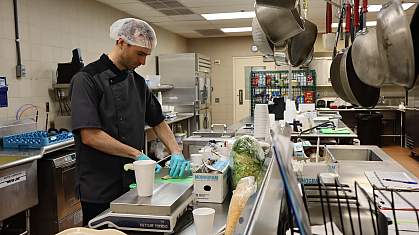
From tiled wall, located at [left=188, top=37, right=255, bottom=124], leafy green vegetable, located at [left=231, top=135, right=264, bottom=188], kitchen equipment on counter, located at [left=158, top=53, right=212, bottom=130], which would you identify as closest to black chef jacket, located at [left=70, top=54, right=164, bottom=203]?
leafy green vegetable, located at [left=231, top=135, right=264, bottom=188]

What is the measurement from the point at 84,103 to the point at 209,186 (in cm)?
82

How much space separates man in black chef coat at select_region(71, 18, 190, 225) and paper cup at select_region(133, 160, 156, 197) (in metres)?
0.35

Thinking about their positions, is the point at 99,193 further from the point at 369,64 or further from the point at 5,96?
the point at 5,96

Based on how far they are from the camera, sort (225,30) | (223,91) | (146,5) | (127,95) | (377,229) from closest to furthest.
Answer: (377,229) → (127,95) → (146,5) → (225,30) → (223,91)

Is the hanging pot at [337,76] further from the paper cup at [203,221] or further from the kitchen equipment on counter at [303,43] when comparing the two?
the paper cup at [203,221]

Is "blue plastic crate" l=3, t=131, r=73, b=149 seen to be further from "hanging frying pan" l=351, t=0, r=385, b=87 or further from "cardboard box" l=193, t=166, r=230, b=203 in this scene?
"hanging frying pan" l=351, t=0, r=385, b=87

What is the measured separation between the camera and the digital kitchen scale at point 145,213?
123 centimetres

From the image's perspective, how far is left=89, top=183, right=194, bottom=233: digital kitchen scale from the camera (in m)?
1.23

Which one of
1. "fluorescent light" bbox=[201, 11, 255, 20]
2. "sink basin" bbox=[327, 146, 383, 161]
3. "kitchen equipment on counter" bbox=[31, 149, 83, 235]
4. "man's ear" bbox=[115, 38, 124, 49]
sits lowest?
"kitchen equipment on counter" bbox=[31, 149, 83, 235]

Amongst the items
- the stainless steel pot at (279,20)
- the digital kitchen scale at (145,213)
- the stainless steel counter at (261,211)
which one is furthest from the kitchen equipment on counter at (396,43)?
the digital kitchen scale at (145,213)

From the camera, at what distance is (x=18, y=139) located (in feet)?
10.8

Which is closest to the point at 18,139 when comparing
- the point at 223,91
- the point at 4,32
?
the point at 4,32

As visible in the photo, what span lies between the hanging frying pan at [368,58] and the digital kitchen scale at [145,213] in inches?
28.9

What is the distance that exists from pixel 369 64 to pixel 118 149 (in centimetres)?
121
